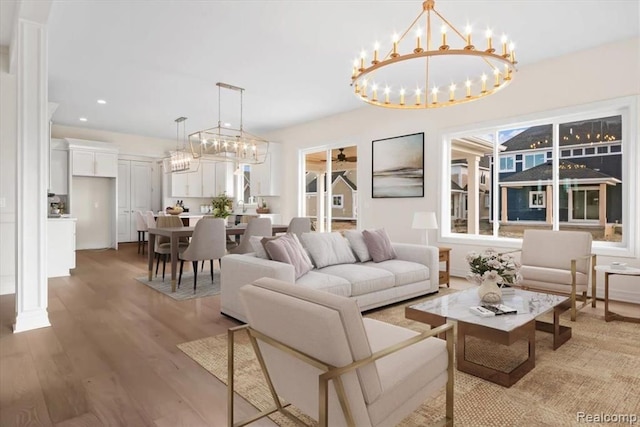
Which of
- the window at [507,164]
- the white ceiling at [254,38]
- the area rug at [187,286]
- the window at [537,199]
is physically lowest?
the area rug at [187,286]

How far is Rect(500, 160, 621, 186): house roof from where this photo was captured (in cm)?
443

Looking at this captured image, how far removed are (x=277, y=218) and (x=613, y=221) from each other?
625 cm

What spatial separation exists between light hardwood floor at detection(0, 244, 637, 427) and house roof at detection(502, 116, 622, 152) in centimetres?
199

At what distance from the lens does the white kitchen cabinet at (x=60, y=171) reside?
7820 millimetres

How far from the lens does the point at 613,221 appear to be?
4.35 m

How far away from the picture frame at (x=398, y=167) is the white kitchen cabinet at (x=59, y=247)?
5037mm

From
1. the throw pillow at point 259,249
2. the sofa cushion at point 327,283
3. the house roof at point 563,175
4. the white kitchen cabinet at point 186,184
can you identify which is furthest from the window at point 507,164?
the white kitchen cabinet at point 186,184

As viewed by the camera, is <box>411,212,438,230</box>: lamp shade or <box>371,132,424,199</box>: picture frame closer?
<box>411,212,438,230</box>: lamp shade

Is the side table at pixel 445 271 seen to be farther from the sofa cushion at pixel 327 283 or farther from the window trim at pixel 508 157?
the sofa cushion at pixel 327 283

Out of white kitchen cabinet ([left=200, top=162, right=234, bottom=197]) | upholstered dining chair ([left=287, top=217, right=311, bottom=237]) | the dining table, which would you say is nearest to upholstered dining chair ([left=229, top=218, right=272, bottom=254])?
the dining table

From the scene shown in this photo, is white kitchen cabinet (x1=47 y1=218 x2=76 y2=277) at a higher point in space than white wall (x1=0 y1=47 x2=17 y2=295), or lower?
lower

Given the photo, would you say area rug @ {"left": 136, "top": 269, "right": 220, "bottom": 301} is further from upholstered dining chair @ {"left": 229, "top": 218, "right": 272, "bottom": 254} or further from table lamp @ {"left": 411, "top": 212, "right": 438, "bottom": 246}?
table lamp @ {"left": 411, "top": 212, "right": 438, "bottom": 246}

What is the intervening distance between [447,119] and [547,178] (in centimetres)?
163

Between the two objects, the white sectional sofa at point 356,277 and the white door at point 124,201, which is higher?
the white door at point 124,201
